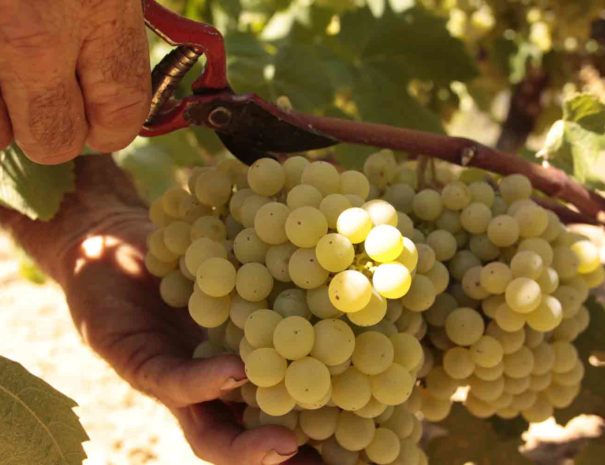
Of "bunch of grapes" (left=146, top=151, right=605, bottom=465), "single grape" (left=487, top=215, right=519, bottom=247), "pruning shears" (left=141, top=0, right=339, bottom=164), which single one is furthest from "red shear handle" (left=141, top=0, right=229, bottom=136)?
"single grape" (left=487, top=215, right=519, bottom=247)

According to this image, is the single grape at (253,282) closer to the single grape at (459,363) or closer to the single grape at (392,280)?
the single grape at (392,280)

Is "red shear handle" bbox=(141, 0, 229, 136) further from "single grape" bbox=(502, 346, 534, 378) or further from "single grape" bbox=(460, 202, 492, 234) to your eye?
"single grape" bbox=(502, 346, 534, 378)

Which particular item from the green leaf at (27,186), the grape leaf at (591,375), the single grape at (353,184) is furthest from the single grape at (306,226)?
the grape leaf at (591,375)

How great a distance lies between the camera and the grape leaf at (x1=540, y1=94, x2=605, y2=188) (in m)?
1.36

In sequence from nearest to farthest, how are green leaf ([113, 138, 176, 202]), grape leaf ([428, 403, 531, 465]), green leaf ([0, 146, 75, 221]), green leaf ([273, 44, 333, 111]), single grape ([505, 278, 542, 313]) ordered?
1. single grape ([505, 278, 542, 313])
2. green leaf ([0, 146, 75, 221])
3. grape leaf ([428, 403, 531, 465])
4. green leaf ([273, 44, 333, 111])
5. green leaf ([113, 138, 176, 202])

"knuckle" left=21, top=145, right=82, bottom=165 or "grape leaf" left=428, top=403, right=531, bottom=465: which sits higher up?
"knuckle" left=21, top=145, right=82, bottom=165

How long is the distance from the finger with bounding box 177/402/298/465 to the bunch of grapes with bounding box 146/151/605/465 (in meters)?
0.03

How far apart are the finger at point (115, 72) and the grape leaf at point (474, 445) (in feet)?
3.01

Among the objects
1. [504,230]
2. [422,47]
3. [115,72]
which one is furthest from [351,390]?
[422,47]

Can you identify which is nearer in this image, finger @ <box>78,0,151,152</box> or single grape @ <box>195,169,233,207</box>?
finger @ <box>78,0,151,152</box>

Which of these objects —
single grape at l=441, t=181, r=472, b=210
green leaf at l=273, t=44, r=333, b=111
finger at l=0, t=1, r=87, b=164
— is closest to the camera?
finger at l=0, t=1, r=87, b=164

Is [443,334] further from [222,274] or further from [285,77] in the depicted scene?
[285,77]

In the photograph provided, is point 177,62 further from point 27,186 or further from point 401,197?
point 27,186

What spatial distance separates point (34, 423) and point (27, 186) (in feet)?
1.78
